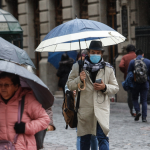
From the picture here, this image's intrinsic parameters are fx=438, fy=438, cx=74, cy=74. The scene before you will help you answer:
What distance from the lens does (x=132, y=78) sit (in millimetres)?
9977

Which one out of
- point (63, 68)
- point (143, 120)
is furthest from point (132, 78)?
point (63, 68)

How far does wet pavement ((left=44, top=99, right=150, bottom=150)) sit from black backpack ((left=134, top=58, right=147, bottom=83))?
0.97 m

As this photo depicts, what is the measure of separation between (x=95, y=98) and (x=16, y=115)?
182 cm

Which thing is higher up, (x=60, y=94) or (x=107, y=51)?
(x=107, y=51)

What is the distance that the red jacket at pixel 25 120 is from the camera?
350 centimetres

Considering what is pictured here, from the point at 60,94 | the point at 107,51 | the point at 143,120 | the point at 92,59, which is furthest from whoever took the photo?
the point at 60,94

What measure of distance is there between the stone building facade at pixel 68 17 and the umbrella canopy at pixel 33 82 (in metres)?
10.9

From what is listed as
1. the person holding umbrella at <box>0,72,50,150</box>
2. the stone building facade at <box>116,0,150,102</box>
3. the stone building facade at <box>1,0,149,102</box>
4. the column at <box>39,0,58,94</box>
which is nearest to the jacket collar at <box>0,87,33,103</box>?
the person holding umbrella at <box>0,72,50,150</box>

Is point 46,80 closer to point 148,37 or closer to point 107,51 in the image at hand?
point 107,51

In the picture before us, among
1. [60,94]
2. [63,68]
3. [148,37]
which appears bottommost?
[60,94]

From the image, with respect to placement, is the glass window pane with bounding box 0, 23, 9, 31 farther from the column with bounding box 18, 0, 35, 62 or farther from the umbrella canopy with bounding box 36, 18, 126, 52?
the column with bounding box 18, 0, 35, 62

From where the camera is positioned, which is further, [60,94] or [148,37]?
[60,94]

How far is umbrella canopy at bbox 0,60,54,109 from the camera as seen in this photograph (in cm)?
332

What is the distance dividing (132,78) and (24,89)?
6.48m
